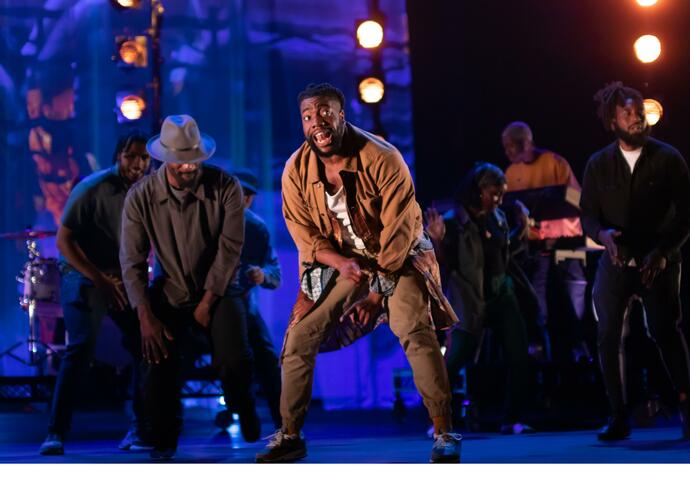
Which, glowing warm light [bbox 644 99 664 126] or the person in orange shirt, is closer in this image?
the person in orange shirt

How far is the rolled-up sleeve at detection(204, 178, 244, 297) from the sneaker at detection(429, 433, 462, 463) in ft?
4.30

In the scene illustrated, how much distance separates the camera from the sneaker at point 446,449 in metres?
4.23

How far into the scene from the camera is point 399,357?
35.8 ft

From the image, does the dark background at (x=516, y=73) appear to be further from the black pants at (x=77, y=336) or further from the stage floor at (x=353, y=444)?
the black pants at (x=77, y=336)

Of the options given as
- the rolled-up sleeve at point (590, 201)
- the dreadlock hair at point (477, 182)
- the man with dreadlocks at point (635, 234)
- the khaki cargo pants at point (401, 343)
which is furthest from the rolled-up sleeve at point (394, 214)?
the dreadlock hair at point (477, 182)

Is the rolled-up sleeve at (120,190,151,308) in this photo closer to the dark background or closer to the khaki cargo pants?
the khaki cargo pants

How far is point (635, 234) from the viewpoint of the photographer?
223 inches

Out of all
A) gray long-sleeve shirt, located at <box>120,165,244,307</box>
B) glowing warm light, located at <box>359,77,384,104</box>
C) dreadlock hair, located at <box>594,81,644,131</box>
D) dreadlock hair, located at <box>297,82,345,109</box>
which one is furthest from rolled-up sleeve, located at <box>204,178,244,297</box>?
glowing warm light, located at <box>359,77,384,104</box>

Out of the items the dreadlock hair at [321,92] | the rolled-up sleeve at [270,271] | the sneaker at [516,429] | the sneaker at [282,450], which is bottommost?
the sneaker at [516,429]

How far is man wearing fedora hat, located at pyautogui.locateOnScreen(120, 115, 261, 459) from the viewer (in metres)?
5.05

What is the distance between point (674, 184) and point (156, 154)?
2.55 m

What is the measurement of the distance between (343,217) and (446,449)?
3.28ft

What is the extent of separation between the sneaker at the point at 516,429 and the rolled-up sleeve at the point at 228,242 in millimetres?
2367

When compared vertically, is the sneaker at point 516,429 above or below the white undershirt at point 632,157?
below
